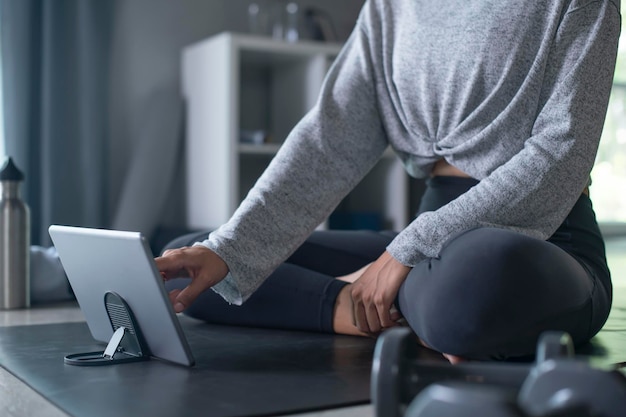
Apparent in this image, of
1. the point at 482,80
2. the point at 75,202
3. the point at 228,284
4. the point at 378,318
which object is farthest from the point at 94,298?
the point at 75,202

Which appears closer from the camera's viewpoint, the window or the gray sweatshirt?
the gray sweatshirt

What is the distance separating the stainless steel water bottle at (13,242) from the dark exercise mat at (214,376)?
0.56m

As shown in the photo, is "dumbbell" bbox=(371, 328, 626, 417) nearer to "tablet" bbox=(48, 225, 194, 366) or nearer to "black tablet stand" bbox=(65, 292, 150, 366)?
"tablet" bbox=(48, 225, 194, 366)

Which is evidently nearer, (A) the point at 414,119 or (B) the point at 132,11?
(A) the point at 414,119

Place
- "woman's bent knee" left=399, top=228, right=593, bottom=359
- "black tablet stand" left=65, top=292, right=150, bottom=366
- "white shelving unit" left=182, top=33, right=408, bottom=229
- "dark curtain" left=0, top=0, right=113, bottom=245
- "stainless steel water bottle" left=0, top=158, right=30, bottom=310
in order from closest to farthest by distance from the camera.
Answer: "woman's bent knee" left=399, top=228, right=593, bottom=359 → "black tablet stand" left=65, top=292, right=150, bottom=366 → "stainless steel water bottle" left=0, top=158, right=30, bottom=310 → "dark curtain" left=0, top=0, right=113, bottom=245 → "white shelving unit" left=182, top=33, right=408, bottom=229

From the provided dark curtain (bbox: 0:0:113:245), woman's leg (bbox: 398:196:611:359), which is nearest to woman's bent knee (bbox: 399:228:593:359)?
woman's leg (bbox: 398:196:611:359)

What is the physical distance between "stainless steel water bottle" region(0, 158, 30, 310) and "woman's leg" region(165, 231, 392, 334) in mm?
575

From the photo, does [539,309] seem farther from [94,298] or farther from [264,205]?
[94,298]

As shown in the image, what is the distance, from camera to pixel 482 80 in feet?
4.68

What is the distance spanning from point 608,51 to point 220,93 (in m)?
1.91

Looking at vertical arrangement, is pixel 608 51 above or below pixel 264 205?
above

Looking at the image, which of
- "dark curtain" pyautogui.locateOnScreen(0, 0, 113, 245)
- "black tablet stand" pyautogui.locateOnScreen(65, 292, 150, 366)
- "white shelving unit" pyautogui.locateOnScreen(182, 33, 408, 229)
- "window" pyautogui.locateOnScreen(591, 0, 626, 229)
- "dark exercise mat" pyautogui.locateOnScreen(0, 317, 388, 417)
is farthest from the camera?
"window" pyautogui.locateOnScreen(591, 0, 626, 229)

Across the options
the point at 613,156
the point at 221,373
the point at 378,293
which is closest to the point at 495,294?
the point at 378,293

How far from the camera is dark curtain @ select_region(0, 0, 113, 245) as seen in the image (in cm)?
287
